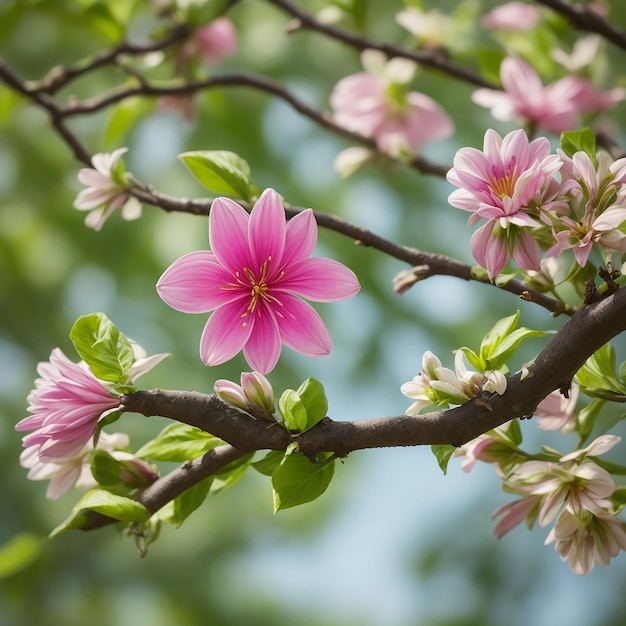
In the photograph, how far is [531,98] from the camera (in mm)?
481

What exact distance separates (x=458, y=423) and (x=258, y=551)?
0.79 m

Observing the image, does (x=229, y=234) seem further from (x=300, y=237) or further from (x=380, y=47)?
(x=380, y=47)

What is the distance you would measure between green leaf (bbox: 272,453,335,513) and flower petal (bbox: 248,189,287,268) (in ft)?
0.21

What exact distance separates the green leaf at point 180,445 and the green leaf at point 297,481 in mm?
51

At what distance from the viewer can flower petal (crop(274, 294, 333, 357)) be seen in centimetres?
28

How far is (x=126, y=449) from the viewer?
1.10ft

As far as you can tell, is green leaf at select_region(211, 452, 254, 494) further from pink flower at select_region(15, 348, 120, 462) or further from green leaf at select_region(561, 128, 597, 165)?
green leaf at select_region(561, 128, 597, 165)

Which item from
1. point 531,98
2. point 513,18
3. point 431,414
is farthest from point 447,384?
point 513,18

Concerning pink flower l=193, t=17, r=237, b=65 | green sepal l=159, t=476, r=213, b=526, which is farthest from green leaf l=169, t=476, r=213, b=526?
pink flower l=193, t=17, r=237, b=65

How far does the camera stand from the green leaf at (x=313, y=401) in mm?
277

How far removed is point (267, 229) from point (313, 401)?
0.19 feet

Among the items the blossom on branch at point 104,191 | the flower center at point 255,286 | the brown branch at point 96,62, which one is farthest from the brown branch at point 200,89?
the flower center at point 255,286

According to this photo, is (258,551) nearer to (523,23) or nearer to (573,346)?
(523,23)

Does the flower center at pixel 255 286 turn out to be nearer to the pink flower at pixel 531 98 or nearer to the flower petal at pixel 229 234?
the flower petal at pixel 229 234
